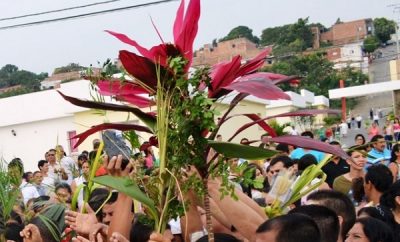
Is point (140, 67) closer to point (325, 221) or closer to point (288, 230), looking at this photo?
point (288, 230)

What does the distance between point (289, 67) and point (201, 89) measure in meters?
54.5

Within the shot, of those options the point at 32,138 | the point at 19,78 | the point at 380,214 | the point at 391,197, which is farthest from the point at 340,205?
the point at 19,78

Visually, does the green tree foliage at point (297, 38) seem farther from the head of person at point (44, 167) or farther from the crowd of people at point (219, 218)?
the crowd of people at point (219, 218)

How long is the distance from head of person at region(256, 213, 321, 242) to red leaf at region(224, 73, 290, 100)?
0.80m

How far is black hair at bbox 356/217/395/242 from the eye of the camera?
12.6 ft

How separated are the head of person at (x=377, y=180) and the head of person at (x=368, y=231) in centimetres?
173

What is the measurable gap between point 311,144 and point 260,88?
0.26 metres

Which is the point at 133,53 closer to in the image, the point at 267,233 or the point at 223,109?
the point at 223,109

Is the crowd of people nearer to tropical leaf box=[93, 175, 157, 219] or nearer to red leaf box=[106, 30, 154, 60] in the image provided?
tropical leaf box=[93, 175, 157, 219]

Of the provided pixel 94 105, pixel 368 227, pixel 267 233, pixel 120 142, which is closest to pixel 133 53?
pixel 94 105

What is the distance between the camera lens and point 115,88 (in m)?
2.44

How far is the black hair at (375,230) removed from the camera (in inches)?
151

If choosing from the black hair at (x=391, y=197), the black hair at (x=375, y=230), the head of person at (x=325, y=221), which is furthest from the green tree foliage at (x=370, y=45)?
the head of person at (x=325, y=221)

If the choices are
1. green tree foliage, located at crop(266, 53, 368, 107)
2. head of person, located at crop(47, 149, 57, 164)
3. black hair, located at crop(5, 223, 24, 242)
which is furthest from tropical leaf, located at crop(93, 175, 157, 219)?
green tree foliage, located at crop(266, 53, 368, 107)
